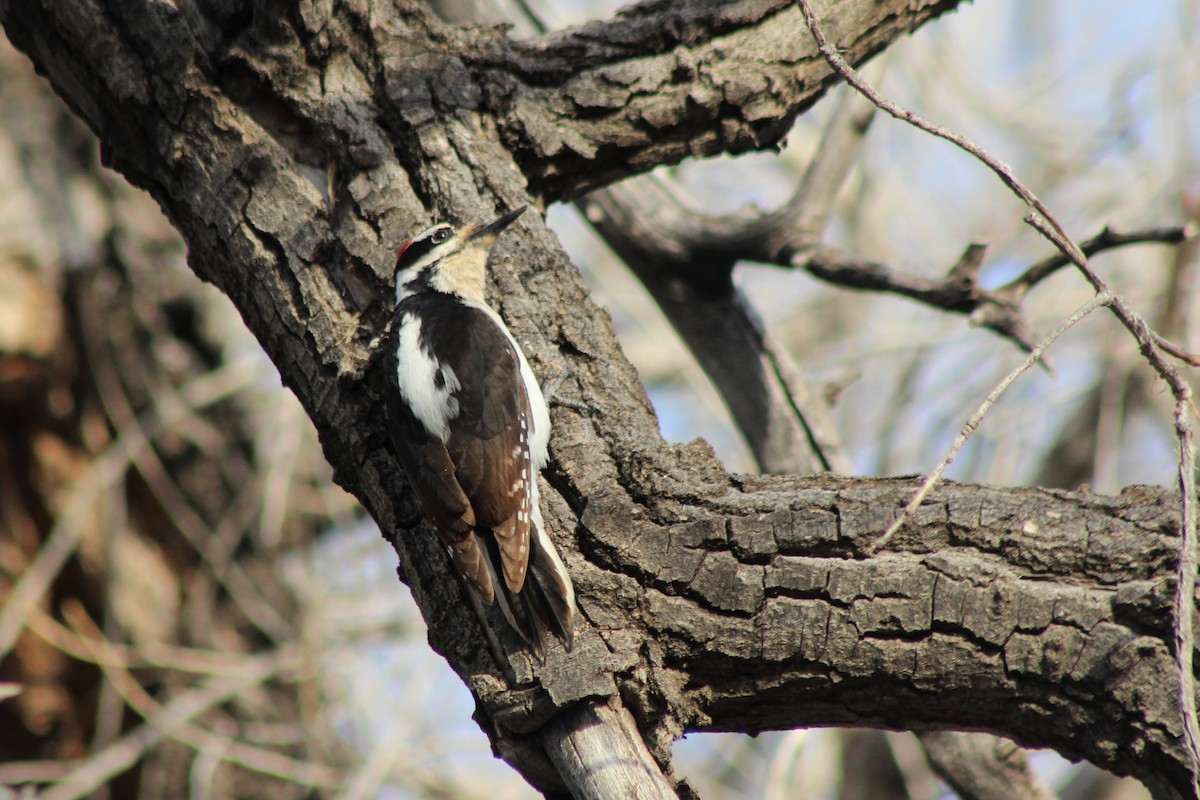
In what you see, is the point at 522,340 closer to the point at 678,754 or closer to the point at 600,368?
the point at 600,368

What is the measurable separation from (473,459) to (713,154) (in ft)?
3.99

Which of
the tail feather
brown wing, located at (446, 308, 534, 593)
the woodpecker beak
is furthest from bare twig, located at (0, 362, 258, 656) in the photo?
the tail feather

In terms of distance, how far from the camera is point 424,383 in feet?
10.3

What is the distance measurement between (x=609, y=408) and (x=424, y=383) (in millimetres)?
657

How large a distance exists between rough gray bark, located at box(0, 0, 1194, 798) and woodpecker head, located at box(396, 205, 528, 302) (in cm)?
6

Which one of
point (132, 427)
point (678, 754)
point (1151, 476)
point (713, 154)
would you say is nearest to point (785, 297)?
point (1151, 476)

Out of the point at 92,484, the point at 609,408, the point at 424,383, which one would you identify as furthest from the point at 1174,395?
the point at 92,484

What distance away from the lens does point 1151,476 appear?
26.5 feet

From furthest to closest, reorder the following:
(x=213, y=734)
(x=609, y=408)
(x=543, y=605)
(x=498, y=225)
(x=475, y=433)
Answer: (x=213, y=734), (x=475, y=433), (x=498, y=225), (x=609, y=408), (x=543, y=605)

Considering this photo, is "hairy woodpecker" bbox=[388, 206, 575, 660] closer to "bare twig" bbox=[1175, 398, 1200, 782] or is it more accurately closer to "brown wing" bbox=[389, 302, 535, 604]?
"brown wing" bbox=[389, 302, 535, 604]

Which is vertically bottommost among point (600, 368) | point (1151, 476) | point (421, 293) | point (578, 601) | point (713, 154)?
point (578, 601)

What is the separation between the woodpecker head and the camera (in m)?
3.11

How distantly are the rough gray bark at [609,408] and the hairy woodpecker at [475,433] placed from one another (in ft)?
0.26

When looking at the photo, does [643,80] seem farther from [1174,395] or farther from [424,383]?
[1174,395]
